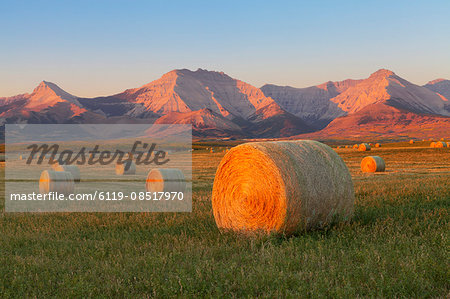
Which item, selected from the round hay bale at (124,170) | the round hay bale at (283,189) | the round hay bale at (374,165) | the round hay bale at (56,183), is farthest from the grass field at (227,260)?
the round hay bale at (124,170)

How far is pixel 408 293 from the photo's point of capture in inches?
233

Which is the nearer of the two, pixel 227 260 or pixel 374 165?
pixel 227 260

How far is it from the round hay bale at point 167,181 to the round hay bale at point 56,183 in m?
4.52

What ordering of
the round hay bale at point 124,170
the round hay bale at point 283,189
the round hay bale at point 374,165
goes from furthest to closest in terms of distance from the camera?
the round hay bale at point 124,170, the round hay bale at point 374,165, the round hay bale at point 283,189

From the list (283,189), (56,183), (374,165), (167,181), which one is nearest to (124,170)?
(56,183)

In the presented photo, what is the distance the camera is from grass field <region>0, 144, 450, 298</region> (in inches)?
243

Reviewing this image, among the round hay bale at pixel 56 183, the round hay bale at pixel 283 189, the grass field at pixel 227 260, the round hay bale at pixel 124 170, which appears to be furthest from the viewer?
the round hay bale at pixel 124 170

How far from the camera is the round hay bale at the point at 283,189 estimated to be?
944 cm

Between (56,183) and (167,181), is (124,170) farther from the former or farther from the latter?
(167,181)

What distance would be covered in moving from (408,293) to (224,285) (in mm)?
2624

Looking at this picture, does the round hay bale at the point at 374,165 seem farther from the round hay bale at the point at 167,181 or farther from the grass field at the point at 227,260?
the grass field at the point at 227,260

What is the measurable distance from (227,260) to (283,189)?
2357 mm

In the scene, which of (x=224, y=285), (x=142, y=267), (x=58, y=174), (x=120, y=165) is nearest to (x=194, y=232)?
(x=142, y=267)

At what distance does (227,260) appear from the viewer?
779 centimetres
